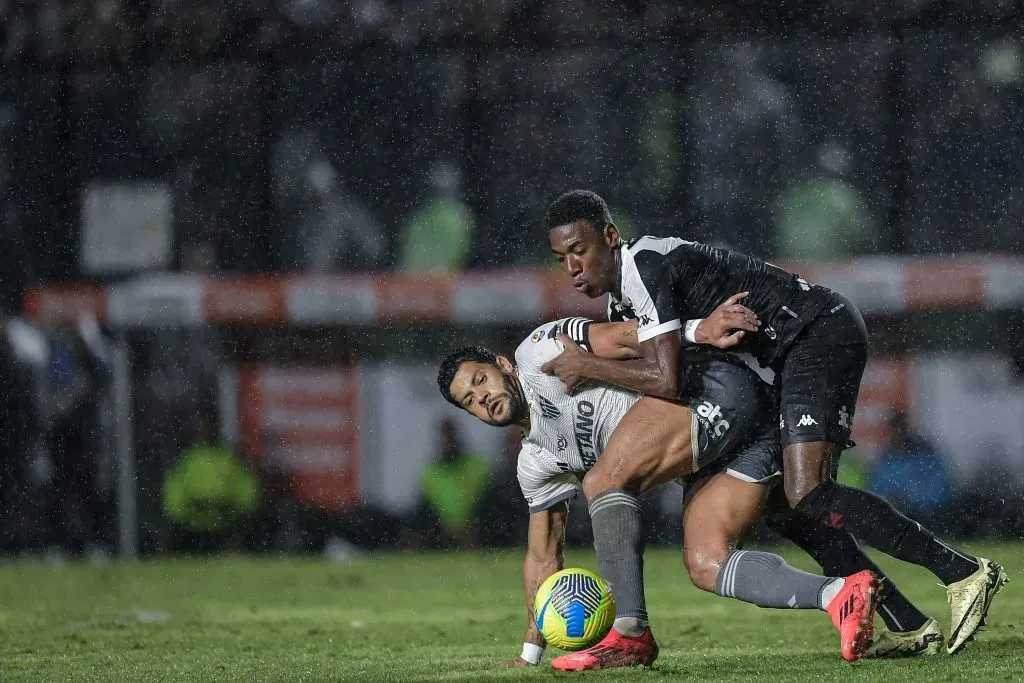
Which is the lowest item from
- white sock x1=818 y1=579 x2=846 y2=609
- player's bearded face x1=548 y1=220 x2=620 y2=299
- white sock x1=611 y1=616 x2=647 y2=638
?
white sock x1=611 y1=616 x2=647 y2=638

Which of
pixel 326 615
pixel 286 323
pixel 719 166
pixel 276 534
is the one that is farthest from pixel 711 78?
pixel 326 615

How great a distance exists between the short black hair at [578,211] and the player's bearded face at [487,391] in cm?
56

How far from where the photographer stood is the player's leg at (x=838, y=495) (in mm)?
5277

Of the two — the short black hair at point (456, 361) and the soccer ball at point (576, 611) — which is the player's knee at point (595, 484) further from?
the short black hair at point (456, 361)

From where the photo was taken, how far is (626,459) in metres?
5.38

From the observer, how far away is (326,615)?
915cm

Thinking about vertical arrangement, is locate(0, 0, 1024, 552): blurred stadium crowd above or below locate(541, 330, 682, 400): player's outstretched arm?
above

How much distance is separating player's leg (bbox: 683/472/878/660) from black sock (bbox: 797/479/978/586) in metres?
0.24

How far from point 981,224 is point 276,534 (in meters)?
8.52

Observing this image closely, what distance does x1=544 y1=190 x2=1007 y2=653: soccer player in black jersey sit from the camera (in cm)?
534

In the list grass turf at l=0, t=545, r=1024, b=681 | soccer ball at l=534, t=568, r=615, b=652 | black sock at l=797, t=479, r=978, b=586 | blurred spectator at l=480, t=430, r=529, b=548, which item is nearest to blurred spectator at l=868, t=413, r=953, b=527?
grass turf at l=0, t=545, r=1024, b=681

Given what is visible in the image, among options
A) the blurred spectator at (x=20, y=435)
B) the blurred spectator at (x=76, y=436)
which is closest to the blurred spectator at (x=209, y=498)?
the blurred spectator at (x=76, y=436)

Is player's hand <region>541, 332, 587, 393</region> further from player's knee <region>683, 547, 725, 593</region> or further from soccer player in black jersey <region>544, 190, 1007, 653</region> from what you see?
player's knee <region>683, 547, 725, 593</region>

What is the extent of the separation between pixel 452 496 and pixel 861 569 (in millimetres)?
9998
